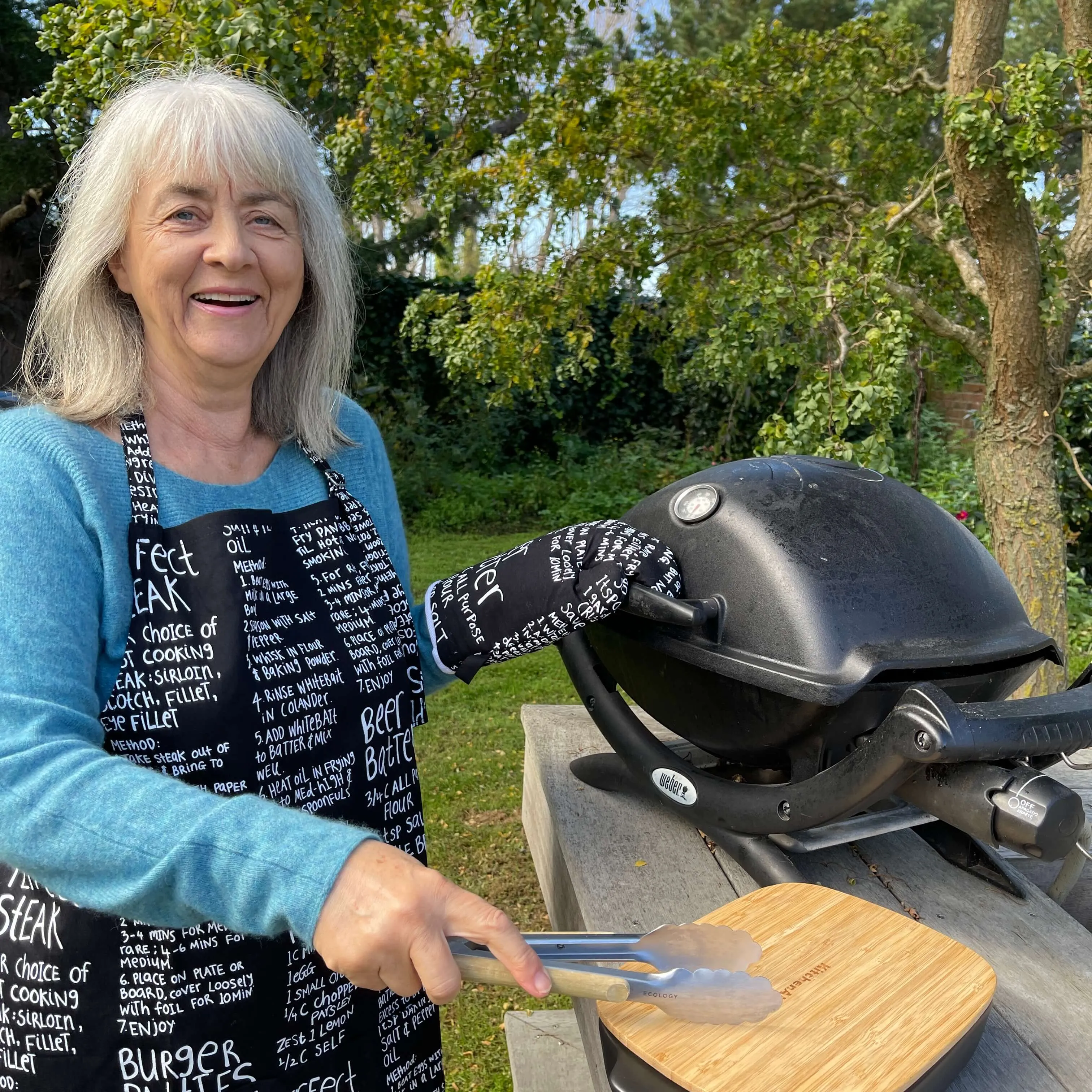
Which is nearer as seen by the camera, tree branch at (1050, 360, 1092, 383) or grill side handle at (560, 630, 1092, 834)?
grill side handle at (560, 630, 1092, 834)

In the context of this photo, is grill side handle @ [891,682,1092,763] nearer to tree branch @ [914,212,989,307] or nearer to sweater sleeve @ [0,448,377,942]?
sweater sleeve @ [0,448,377,942]

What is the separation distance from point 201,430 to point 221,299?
0.17 meters

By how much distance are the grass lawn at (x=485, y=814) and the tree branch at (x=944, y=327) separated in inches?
67.5

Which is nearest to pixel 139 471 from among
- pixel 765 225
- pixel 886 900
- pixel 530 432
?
pixel 886 900

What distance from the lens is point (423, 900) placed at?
81cm

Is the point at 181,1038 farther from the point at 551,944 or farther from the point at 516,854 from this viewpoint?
the point at 516,854

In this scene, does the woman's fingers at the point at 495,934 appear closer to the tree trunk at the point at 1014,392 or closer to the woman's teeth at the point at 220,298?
the woman's teeth at the point at 220,298

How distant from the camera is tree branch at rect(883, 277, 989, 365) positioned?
117 inches

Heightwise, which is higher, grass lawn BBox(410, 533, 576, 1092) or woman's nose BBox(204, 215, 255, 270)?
woman's nose BBox(204, 215, 255, 270)

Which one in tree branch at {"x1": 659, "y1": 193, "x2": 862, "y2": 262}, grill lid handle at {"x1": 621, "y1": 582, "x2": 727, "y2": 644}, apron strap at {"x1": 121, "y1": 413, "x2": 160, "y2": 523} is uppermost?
tree branch at {"x1": 659, "y1": 193, "x2": 862, "y2": 262}

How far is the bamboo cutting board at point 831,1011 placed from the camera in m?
0.95

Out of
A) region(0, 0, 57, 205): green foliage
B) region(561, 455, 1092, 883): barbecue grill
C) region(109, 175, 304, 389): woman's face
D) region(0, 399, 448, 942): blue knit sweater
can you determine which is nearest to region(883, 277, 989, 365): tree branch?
region(561, 455, 1092, 883): barbecue grill

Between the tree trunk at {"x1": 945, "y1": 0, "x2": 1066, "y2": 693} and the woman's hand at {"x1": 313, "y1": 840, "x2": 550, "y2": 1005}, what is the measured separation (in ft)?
7.30

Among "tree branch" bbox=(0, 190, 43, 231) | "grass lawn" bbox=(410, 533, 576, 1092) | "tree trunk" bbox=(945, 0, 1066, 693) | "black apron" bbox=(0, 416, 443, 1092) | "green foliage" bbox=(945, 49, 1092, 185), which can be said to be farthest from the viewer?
"tree branch" bbox=(0, 190, 43, 231)
